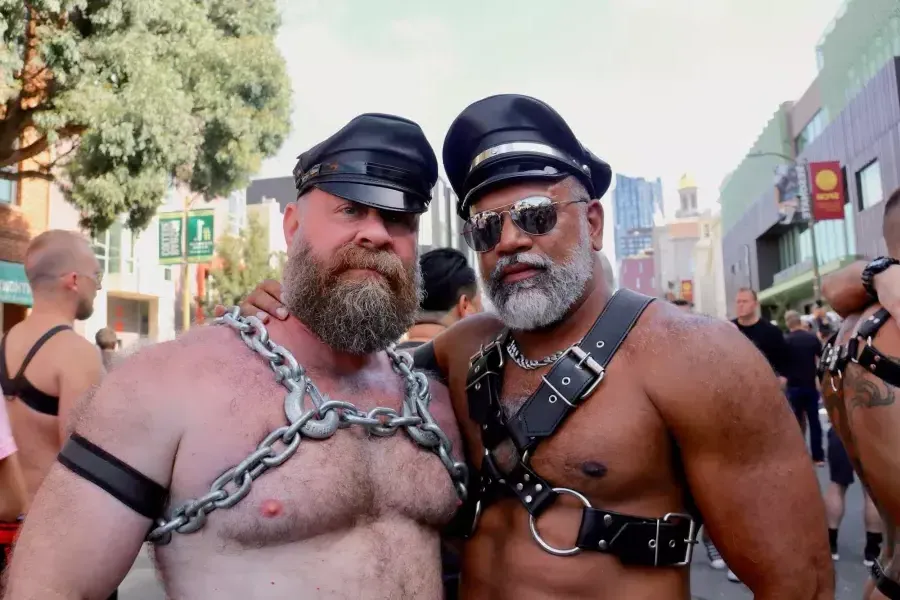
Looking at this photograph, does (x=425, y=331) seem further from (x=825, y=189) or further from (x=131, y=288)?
(x=825, y=189)

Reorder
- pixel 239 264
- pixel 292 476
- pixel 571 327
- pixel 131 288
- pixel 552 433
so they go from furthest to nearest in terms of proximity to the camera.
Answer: pixel 239 264 → pixel 131 288 → pixel 571 327 → pixel 552 433 → pixel 292 476

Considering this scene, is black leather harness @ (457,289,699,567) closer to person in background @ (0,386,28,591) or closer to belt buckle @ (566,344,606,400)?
belt buckle @ (566,344,606,400)

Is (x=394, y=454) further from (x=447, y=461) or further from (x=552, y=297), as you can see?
(x=552, y=297)

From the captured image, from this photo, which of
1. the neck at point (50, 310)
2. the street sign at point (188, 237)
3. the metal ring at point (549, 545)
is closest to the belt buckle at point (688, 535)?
the metal ring at point (549, 545)

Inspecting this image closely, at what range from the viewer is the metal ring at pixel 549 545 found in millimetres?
1973

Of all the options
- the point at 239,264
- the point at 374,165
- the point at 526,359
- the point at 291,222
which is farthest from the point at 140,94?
the point at 239,264

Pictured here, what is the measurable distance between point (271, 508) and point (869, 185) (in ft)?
106

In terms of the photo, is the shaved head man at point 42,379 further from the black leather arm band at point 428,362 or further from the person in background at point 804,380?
the person in background at point 804,380

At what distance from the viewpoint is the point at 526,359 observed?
2.29 meters

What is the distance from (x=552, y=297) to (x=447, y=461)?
0.58m

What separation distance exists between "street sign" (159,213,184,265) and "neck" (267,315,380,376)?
16.4m

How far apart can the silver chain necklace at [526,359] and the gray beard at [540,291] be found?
0.33 ft

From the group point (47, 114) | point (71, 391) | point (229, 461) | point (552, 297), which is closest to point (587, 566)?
point (552, 297)

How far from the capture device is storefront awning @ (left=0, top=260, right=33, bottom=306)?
14578 millimetres
